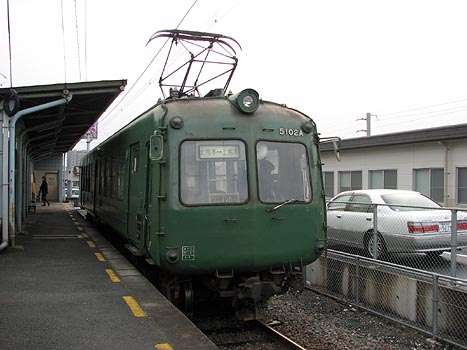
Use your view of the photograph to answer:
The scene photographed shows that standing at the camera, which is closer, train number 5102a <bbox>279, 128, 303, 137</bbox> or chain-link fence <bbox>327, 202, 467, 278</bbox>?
train number 5102a <bbox>279, 128, 303, 137</bbox>

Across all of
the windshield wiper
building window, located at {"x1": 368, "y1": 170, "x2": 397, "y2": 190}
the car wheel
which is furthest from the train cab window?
building window, located at {"x1": 368, "y1": 170, "x2": 397, "y2": 190}

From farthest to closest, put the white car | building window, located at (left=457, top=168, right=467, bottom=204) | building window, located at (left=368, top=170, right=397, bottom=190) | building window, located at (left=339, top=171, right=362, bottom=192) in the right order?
1. building window, located at (left=339, top=171, right=362, bottom=192)
2. building window, located at (left=368, top=170, right=397, bottom=190)
3. building window, located at (left=457, top=168, right=467, bottom=204)
4. the white car

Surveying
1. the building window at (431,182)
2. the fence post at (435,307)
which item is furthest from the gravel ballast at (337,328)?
the building window at (431,182)

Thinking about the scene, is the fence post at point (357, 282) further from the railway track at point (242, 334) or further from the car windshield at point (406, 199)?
the car windshield at point (406, 199)

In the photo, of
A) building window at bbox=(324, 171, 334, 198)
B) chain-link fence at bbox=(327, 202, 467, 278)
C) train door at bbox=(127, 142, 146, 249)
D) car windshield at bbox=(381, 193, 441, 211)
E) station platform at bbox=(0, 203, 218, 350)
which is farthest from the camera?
building window at bbox=(324, 171, 334, 198)

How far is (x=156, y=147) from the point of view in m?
5.77

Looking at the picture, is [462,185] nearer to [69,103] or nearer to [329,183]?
[329,183]

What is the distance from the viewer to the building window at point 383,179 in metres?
19.7

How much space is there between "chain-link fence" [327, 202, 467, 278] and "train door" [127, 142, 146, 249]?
392 centimetres

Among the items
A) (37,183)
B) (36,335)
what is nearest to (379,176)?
(36,335)

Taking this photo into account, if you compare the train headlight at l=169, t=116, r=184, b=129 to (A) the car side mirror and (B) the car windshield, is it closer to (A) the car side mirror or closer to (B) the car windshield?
(A) the car side mirror

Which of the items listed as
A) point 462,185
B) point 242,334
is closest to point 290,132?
point 242,334

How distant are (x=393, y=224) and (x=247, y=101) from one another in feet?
14.2

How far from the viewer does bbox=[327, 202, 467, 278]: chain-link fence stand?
725 cm
